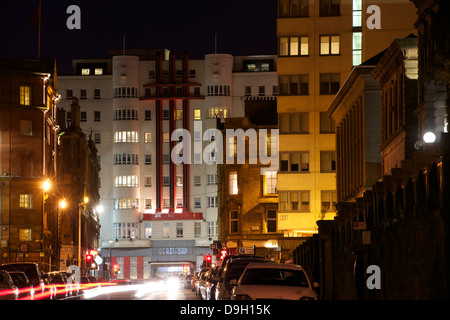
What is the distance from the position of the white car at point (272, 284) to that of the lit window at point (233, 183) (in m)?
63.3

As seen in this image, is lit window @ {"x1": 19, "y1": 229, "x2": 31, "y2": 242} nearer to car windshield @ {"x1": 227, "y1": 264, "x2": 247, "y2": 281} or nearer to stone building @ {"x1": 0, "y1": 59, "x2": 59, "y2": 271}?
stone building @ {"x1": 0, "y1": 59, "x2": 59, "y2": 271}

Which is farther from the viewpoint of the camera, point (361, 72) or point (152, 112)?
point (152, 112)

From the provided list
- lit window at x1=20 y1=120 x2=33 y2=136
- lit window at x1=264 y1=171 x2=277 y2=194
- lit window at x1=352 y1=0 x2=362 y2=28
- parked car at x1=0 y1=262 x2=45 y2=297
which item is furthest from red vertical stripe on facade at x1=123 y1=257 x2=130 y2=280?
parked car at x1=0 y1=262 x2=45 y2=297

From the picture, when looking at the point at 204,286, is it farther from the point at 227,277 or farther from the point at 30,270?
the point at 227,277

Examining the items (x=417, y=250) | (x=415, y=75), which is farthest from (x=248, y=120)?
(x=417, y=250)

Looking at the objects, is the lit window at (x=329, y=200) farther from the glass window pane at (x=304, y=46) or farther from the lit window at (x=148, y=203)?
the lit window at (x=148, y=203)

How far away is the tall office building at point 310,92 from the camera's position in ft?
257

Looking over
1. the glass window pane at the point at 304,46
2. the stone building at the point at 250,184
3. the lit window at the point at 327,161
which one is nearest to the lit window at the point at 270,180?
the stone building at the point at 250,184

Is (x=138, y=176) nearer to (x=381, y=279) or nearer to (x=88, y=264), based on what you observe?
(x=88, y=264)

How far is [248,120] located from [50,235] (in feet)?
74.7

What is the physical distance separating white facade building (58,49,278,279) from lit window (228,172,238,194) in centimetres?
5219

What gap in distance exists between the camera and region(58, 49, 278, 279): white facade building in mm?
142375

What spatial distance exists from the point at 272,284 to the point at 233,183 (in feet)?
215

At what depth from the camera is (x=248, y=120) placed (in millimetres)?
88125
